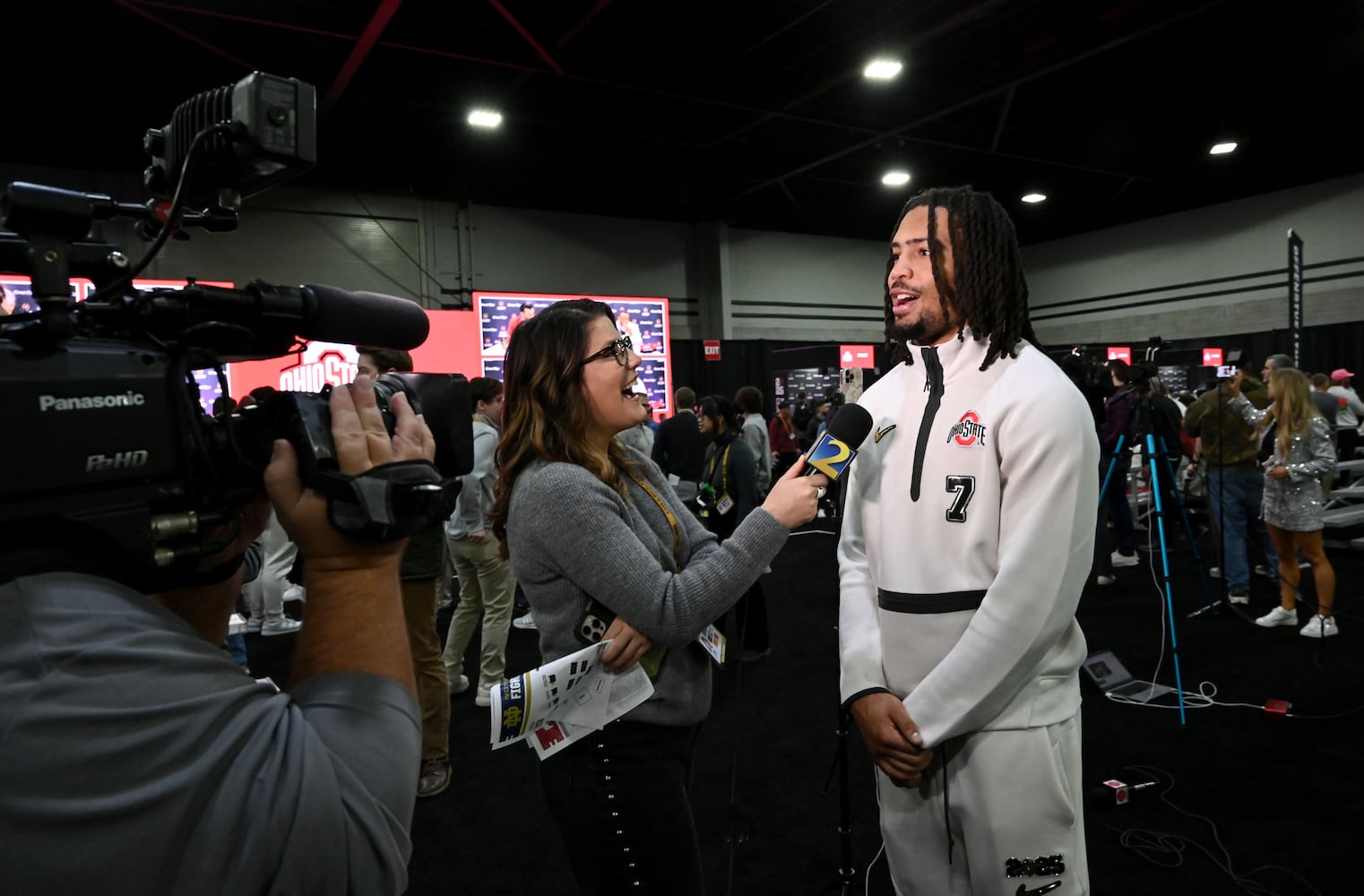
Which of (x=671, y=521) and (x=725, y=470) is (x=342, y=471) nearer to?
(x=671, y=521)

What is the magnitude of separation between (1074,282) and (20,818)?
17.4m

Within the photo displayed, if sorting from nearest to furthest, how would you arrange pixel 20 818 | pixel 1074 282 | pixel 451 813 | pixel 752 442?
pixel 20 818, pixel 451 813, pixel 752 442, pixel 1074 282

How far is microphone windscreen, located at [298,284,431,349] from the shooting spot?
30.4 inches

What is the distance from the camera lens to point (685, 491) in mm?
5762

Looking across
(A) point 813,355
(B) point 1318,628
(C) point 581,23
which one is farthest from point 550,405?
(A) point 813,355

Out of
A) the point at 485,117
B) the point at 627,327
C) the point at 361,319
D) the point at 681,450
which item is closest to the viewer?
the point at 361,319

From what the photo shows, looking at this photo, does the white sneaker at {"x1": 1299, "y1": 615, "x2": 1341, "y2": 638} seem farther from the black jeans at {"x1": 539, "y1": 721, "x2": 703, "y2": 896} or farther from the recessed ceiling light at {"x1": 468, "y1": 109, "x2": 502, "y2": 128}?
the recessed ceiling light at {"x1": 468, "y1": 109, "x2": 502, "y2": 128}

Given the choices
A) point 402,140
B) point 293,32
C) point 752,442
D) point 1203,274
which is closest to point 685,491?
point 752,442

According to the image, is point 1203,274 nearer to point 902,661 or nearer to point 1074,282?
point 1074,282

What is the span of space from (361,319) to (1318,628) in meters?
5.86

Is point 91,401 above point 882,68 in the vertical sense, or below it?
below

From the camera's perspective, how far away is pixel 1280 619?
4.89m

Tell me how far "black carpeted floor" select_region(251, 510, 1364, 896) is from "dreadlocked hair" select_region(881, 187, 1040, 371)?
438mm

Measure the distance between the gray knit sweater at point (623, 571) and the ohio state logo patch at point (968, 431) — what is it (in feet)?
1.15
